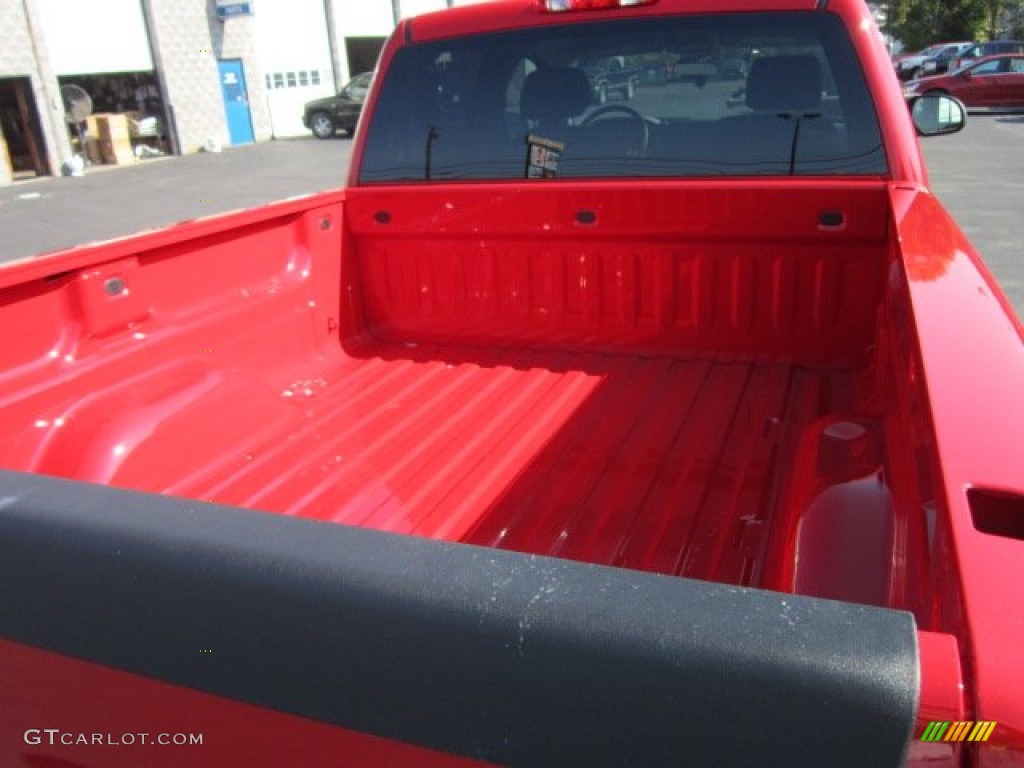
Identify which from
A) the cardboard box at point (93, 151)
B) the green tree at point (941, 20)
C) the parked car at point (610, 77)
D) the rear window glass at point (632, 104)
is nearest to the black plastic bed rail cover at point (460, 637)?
the rear window glass at point (632, 104)

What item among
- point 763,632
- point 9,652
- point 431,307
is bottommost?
point 431,307

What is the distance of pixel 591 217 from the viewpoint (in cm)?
324

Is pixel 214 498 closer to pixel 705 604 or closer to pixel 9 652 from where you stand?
pixel 9 652

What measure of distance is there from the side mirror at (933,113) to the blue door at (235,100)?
25.4 m

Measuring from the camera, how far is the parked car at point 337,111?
25266 mm

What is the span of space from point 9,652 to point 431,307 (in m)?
2.69


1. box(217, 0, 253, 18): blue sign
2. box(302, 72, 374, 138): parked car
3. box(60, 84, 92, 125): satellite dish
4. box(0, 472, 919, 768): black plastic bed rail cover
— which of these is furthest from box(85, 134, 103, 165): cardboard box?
box(0, 472, 919, 768): black plastic bed rail cover

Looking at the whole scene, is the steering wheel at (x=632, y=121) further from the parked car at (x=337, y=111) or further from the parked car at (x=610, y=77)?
the parked car at (x=337, y=111)

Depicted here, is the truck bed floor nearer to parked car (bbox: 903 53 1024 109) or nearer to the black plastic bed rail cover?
the black plastic bed rail cover

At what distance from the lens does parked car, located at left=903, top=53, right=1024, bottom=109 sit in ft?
72.3

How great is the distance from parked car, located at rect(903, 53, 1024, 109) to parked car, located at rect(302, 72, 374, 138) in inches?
571

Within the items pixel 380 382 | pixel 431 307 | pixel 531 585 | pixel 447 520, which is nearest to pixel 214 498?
pixel 447 520

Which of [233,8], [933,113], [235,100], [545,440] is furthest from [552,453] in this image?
[235,100]

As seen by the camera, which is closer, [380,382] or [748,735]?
[748,735]
